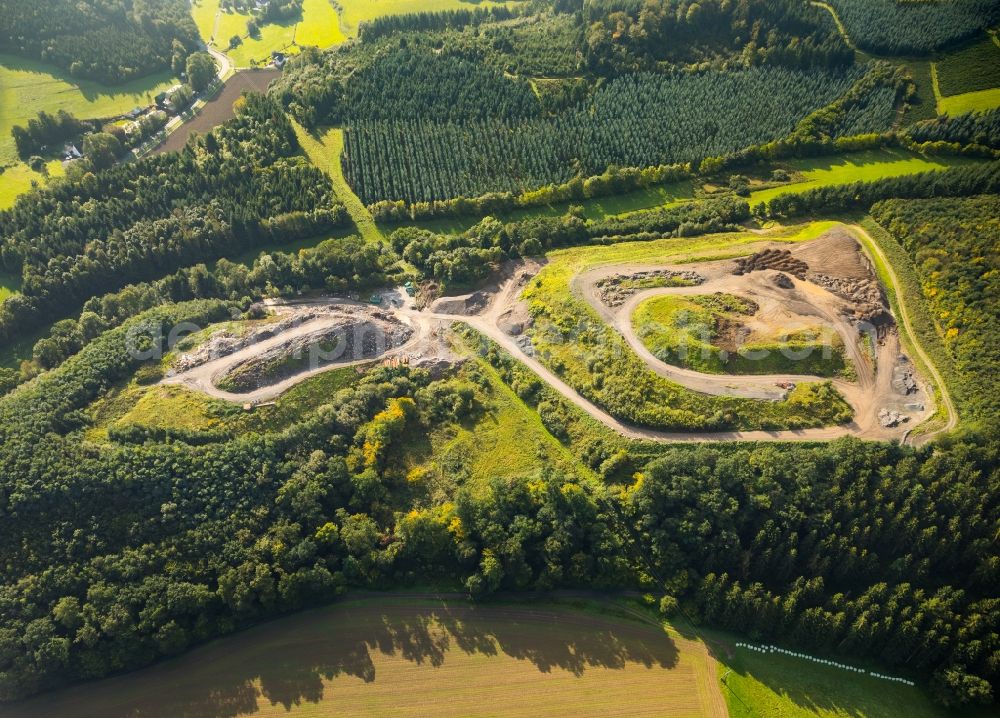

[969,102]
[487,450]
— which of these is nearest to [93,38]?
[487,450]

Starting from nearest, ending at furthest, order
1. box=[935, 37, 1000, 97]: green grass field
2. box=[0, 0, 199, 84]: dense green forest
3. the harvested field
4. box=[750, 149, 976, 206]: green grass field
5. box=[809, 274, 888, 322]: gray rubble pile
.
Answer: box=[809, 274, 888, 322]: gray rubble pile
box=[750, 149, 976, 206]: green grass field
box=[935, 37, 1000, 97]: green grass field
the harvested field
box=[0, 0, 199, 84]: dense green forest

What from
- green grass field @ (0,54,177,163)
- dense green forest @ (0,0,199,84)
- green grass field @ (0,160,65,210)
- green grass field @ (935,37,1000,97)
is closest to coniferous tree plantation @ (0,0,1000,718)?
green grass field @ (0,160,65,210)

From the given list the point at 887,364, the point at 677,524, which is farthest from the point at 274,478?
the point at 887,364

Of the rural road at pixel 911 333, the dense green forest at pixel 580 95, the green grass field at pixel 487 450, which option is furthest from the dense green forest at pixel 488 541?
the dense green forest at pixel 580 95

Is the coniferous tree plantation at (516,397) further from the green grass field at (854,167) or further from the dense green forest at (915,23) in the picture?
the dense green forest at (915,23)

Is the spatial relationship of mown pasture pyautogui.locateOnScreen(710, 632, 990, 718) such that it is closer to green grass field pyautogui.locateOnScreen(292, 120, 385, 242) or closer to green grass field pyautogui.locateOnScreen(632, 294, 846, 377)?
green grass field pyautogui.locateOnScreen(632, 294, 846, 377)

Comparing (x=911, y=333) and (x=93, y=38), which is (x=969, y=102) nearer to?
(x=911, y=333)

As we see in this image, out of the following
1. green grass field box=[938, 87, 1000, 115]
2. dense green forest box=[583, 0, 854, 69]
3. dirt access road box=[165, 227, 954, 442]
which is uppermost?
dense green forest box=[583, 0, 854, 69]
